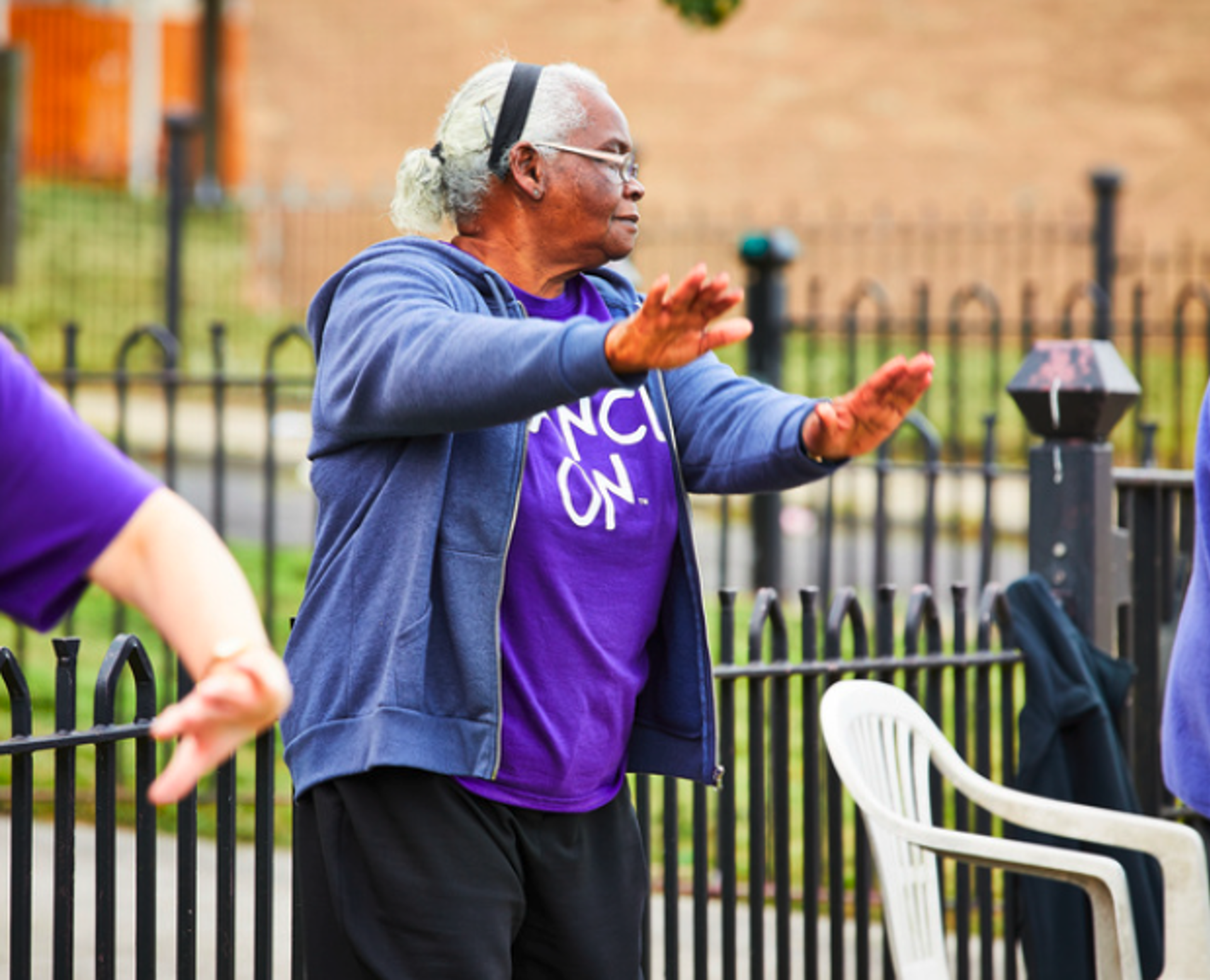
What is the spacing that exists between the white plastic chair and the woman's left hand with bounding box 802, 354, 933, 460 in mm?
707

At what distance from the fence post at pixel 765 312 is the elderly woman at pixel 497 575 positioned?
14.8 ft

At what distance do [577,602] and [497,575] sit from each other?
0.38 ft

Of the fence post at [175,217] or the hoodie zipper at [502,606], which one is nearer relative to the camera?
the hoodie zipper at [502,606]

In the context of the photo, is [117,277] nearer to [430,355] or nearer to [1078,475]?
[1078,475]

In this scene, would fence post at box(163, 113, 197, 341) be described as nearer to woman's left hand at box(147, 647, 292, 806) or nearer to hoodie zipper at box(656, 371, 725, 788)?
hoodie zipper at box(656, 371, 725, 788)

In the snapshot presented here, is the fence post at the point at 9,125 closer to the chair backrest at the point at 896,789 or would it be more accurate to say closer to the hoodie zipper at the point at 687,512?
the chair backrest at the point at 896,789

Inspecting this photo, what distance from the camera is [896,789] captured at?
306 centimetres

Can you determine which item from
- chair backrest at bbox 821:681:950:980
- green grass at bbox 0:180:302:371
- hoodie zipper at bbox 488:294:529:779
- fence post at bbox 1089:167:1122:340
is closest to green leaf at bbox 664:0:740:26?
fence post at bbox 1089:167:1122:340

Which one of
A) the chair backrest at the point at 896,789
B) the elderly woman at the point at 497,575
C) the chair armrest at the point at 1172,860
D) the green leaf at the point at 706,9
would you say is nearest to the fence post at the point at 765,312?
the green leaf at the point at 706,9

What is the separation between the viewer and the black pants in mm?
2207

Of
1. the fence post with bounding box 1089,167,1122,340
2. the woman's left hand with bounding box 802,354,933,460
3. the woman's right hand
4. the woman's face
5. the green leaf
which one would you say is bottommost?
the woman's left hand with bounding box 802,354,933,460

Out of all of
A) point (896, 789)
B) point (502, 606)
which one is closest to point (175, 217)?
point (896, 789)

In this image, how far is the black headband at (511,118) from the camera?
2.35 m

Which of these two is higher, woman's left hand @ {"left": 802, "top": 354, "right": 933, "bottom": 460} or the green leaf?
the green leaf
